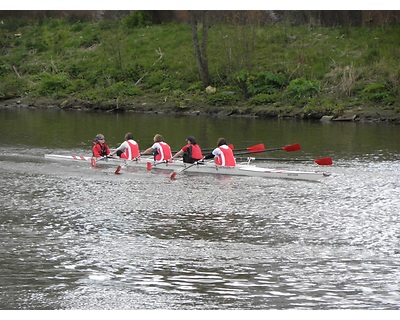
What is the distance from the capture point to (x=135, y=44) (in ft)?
175

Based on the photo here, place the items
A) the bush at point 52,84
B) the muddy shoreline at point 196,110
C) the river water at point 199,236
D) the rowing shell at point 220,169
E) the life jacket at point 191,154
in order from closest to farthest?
the river water at point 199,236
the rowing shell at point 220,169
the life jacket at point 191,154
the muddy shoreline at point 196,110
the bush at point 52,84

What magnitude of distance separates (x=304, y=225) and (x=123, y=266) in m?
5.05

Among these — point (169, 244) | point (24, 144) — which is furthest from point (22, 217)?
point (24, 144)

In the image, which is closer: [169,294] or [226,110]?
[169,294]

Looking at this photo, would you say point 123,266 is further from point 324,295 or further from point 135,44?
point 135,44

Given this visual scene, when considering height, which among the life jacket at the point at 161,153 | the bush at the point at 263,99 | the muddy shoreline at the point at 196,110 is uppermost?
the bush at the point at 263,99

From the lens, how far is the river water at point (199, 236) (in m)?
13.6

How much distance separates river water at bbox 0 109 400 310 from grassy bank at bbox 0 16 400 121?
12.7 metres

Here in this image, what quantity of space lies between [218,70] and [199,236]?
103 feet

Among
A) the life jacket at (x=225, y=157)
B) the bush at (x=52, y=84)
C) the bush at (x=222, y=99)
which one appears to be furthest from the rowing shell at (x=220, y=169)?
the bush at (x=52, y=84)

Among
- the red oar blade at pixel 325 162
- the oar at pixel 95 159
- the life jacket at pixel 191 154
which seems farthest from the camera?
the oar at pixel 95 159

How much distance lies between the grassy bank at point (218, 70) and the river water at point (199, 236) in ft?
41.8

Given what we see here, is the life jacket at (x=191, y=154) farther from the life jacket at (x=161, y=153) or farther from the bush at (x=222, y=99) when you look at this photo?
the bush at (x=222, y=99)

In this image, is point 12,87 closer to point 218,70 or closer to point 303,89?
point 218,70
